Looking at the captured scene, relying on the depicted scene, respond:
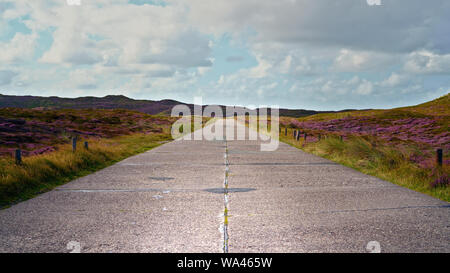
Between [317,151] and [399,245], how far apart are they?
13102 mm

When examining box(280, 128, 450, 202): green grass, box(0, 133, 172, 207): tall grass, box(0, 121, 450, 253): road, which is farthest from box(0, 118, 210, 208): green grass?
box(280, 128, 450, 202): green grass

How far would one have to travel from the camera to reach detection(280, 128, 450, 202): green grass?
9078mm

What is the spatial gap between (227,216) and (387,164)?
744 cm

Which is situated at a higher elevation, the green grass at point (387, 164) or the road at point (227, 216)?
the green grass at point (387, 164)

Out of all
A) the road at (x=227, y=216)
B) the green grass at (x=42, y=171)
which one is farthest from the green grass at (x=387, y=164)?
the green grass at (x=42, y=171)

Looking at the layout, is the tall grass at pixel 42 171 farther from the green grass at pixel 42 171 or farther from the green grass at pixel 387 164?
the green grass at pixel 387 164

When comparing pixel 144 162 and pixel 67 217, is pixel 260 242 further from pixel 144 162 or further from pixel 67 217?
pixel 144 162

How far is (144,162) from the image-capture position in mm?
14383

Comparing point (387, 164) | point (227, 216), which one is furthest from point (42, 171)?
point (387, 164)

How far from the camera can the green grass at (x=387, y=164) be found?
357 inches

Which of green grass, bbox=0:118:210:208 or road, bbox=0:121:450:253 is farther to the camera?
green grass, bbox=0:118:210:208

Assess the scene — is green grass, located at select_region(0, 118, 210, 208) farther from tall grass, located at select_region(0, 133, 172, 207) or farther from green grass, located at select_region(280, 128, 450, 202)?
green grass, located at select_region(280, 128, 450, 202)

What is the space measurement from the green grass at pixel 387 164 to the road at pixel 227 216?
554 millimetres

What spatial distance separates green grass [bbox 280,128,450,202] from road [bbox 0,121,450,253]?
554 millimetres
